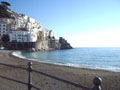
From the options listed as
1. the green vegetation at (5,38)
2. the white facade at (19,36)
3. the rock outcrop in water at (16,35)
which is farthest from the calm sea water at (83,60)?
the green vegetation at (5,38)

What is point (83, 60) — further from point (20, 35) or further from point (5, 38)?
point (5, 38)

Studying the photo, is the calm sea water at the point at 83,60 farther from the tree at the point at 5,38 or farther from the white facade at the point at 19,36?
the tree at the point at 5,38

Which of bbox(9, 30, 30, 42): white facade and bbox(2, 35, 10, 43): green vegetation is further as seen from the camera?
bbox(9, 30, 30, 42): white facade

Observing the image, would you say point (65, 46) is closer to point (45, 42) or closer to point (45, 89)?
point (45, 42)

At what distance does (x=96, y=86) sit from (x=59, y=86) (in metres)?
6.39

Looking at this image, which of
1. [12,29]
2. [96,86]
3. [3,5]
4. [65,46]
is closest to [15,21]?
[12,29]

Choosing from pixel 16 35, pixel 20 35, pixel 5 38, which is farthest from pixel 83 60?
pixel 5 38

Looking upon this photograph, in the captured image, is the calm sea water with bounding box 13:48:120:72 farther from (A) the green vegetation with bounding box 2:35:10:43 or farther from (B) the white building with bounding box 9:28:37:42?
(A) the green vegetation with bounding box 2:35:10:43

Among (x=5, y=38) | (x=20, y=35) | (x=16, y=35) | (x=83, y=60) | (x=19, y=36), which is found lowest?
(x=83, y=60)

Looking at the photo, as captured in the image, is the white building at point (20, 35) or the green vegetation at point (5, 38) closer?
the green vegetation at point (5, 38)

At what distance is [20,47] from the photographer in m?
74.8

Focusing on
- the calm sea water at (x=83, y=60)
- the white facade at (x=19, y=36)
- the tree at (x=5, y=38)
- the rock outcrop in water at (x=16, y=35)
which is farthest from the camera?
the white facade at (x=19, y=36)

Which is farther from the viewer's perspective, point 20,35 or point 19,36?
point 20,35

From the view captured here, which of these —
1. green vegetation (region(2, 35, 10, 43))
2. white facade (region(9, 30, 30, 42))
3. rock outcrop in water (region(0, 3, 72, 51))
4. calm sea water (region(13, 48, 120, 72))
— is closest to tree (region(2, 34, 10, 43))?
green vegetation (region(2, 35, 10, 43))
